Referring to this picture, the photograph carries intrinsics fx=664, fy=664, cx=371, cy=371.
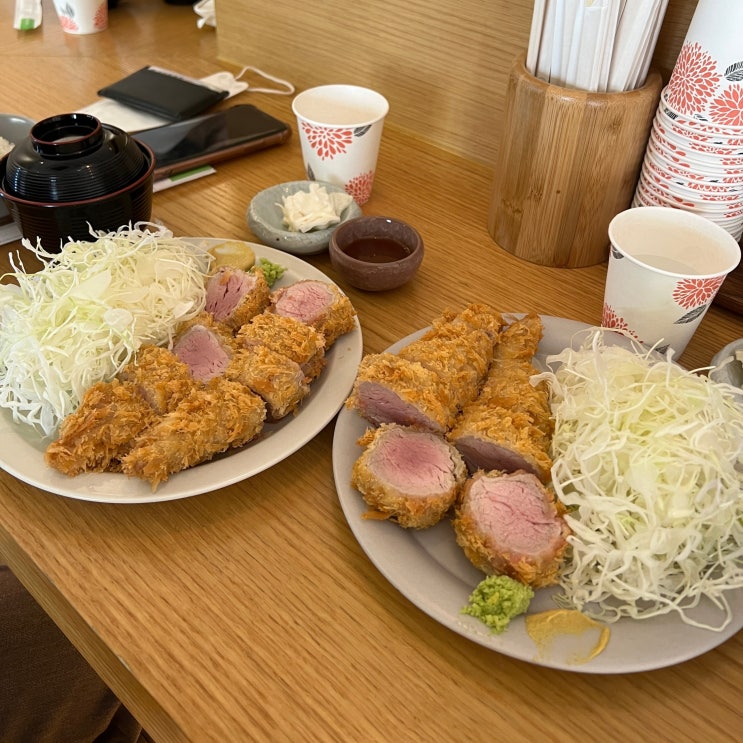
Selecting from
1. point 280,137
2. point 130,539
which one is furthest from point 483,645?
point 280,137

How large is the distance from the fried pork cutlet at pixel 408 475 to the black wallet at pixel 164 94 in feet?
4.68

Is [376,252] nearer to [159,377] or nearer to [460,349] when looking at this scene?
[460,349]

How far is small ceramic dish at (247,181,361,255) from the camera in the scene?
1476 millimetres

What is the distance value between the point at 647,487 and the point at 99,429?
82cm

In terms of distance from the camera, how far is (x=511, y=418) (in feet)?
3.41

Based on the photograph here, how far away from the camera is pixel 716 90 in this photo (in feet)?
3.88

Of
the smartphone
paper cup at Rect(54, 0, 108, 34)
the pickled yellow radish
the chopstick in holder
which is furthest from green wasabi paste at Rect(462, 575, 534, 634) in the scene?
paper cup at Rect(54, 0, 108, 34)

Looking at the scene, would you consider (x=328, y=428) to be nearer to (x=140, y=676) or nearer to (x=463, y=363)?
(x=463, y=363)

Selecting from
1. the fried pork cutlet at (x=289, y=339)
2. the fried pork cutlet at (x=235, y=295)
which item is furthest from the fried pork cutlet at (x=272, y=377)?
the fried pork cutlet at (x=235, y=295)

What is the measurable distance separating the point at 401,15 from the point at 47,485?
1.51 metres

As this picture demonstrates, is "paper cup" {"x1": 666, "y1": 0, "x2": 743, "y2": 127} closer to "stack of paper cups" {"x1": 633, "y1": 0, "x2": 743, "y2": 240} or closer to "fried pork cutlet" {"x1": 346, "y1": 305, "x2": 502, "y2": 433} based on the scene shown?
"stack of paper cups" {"x1": 633, "y1": 0, "x2": 743, "y2": 240}

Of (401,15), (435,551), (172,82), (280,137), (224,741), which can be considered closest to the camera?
(224,741)

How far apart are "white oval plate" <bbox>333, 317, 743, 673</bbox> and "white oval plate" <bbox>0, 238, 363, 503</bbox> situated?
0.10m

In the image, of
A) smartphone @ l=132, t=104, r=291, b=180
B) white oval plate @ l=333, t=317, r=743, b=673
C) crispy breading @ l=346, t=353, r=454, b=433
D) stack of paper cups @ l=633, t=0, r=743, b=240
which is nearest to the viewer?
white oval plate @ l=333, t=317, r=743, b=673
